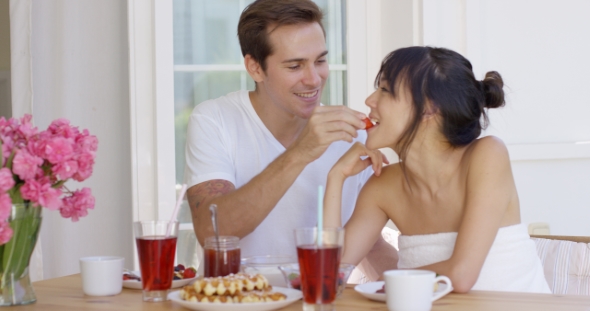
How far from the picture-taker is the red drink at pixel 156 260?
1.26 m

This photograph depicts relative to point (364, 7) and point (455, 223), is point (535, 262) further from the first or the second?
point (364, 7)

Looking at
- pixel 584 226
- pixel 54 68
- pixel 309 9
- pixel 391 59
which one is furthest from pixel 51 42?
pixel 584 226

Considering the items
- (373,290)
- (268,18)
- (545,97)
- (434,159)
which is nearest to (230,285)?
(373,290)

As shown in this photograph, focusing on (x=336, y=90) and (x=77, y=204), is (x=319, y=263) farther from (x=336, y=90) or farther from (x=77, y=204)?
(x=336, y=90)

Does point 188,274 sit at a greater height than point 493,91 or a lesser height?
lesser

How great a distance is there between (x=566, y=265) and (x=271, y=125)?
983mm

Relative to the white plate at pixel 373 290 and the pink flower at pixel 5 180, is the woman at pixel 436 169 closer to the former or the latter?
the white plate at pixel 373 290

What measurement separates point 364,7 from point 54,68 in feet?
4.57

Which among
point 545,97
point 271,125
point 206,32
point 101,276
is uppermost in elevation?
point 206,32

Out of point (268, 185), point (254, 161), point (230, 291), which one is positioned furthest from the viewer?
point (254, 161)

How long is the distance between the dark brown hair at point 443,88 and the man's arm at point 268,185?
0.14 meters

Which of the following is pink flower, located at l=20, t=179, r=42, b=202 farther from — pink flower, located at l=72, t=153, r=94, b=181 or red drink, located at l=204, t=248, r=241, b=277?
red drink, located at l=204, t=248, r=241, b=277

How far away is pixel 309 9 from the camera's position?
2229 millimetres

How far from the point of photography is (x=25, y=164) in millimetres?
1189
